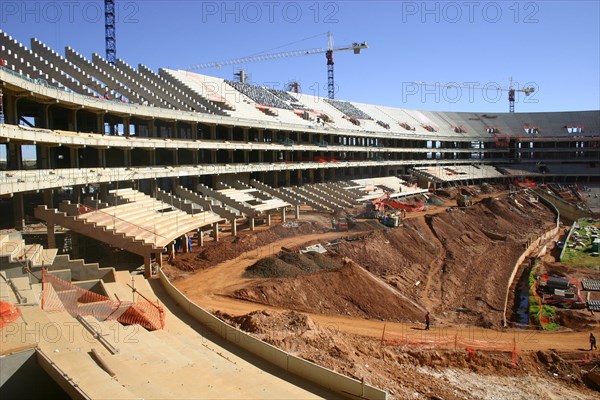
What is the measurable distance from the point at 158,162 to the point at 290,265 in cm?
1700

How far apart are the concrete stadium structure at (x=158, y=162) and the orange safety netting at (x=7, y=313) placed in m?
0.28

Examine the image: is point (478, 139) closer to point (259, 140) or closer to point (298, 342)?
point (259, 140)

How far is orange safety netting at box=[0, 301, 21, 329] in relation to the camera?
10735mm

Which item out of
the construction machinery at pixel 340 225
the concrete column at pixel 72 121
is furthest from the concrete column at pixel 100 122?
the construction machinery at pixel 340 225

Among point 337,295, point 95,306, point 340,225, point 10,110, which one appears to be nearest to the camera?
point 95,306

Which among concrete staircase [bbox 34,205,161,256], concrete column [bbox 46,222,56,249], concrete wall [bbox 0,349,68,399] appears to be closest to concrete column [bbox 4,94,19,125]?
concrete staircase [bbox 34,205,161,256]

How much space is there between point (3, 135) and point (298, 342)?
13.7m

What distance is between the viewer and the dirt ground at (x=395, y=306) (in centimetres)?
1434

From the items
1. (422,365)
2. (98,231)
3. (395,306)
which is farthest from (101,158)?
(422,365)

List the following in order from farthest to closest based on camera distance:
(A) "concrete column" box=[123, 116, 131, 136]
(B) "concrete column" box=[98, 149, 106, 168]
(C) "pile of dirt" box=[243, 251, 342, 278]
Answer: (A) "concrete column" box=[123, 116, 131, 136] → (B) "concrete column" box=[98, 149, 106, 168] → (C) "pile of dirt" box=[243, 251, 342, 278]

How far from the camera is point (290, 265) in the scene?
24359mm

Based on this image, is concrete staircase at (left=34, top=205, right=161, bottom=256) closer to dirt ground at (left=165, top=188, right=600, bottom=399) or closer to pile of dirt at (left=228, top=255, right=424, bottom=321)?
dirt ground at (left=165, top=188, right=600, bottom=399)

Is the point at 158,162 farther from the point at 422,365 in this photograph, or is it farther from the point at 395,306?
the point at 422,365

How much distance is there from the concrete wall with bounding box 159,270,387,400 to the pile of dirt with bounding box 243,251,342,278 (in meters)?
8.72
